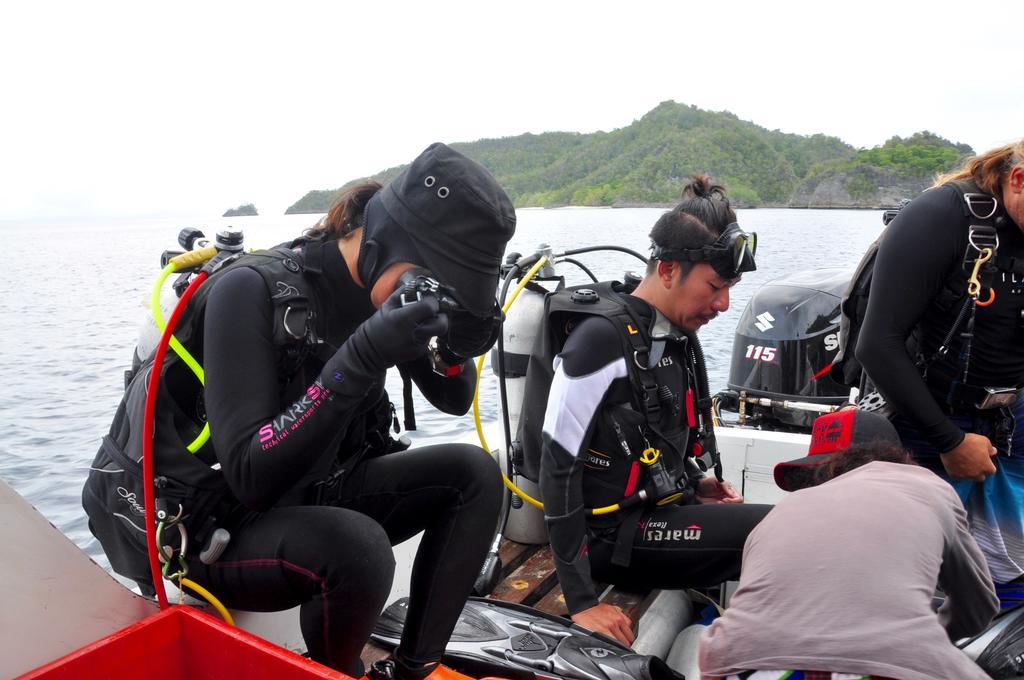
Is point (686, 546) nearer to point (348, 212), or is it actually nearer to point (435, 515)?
point (435, 515)

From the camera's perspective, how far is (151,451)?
1.44 meters

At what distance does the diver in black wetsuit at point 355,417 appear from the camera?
4.66 ft

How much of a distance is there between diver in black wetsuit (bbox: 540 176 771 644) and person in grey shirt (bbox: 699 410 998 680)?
76 centimetres

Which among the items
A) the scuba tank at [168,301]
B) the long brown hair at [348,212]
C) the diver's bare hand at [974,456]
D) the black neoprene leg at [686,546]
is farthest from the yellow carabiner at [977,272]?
the scuba tank at [168,301]

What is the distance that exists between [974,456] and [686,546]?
Answer: 2.78ft

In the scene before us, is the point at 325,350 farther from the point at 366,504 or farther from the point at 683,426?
the point at 683,426

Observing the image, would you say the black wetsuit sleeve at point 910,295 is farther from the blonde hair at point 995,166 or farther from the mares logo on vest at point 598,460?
the mares logo on vest at point 598,460

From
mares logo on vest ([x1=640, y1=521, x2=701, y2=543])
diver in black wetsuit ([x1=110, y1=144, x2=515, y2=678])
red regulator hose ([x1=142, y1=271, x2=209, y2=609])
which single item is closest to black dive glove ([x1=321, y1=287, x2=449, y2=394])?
diver in black wetsuit ([x1=110, y1=144, x2=515, y2=678])

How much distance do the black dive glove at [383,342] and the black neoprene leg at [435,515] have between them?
0.51 meters

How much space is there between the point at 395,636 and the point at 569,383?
881 mm

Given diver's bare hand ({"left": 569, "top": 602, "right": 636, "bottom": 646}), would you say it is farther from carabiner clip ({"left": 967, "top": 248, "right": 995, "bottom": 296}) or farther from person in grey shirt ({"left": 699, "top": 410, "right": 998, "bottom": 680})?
carabiner clip ({"left": 967, "top": 248, "right": 995, "bottom": 296})

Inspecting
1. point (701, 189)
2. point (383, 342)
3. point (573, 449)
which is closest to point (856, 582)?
point (383, 342)

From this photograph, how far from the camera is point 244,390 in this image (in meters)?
1.44

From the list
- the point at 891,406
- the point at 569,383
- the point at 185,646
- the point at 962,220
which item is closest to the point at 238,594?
the point at 185,646
